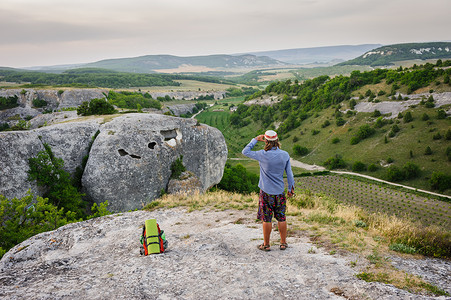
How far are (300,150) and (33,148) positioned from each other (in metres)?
86.4

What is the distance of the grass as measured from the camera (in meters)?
5.87

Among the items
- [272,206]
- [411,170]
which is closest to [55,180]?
[272,206]

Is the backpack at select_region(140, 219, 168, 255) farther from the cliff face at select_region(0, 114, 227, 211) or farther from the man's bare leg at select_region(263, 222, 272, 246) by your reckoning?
the cliff face at select_region(0, 114, 227, 211)

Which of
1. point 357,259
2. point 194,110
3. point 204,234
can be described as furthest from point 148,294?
point 194,110

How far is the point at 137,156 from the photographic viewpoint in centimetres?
2144

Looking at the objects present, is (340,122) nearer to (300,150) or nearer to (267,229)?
(300,150)

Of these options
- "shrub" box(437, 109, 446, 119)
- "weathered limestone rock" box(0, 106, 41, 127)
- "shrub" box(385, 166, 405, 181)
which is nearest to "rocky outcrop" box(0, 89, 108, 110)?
"weathered limestone rock" box(0, 106, 41, 127)

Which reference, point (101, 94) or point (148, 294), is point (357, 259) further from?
point (101, 94)

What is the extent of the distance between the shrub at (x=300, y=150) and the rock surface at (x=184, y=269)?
8712cm

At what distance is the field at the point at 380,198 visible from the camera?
47031 mm

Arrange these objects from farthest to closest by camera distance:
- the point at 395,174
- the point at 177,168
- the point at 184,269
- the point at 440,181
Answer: the point at 395,174
the point at 440,181
the point at 177,168
the point at 184,269

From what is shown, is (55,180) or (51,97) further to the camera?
(51,97)

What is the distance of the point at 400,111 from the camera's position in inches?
3487

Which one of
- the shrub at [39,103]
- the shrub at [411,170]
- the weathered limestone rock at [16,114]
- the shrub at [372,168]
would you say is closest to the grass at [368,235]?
the weathered limestone rock at [16,114]
